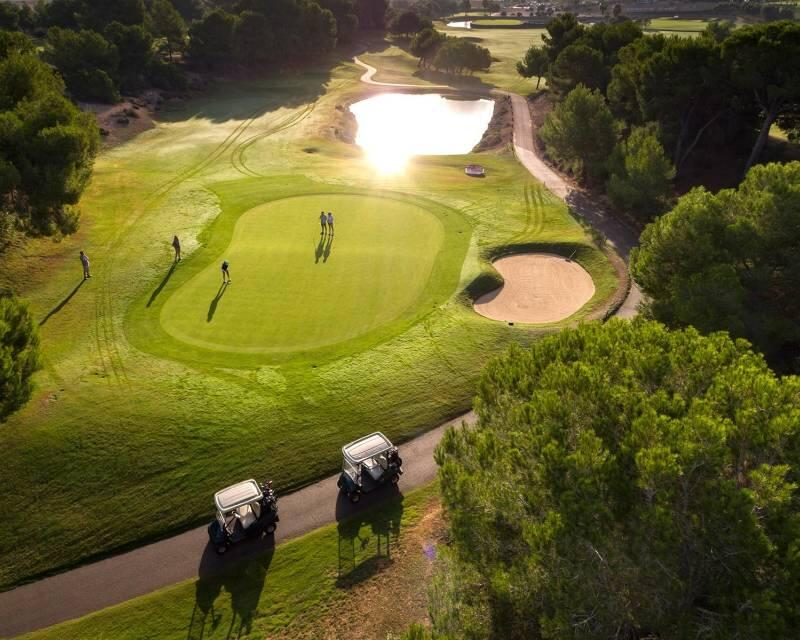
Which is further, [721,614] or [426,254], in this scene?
[426,254]

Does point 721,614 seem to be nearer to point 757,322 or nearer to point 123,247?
point 757,322

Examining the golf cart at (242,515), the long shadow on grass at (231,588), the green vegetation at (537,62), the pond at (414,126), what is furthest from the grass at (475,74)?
the long shadow on grass at (231,588)

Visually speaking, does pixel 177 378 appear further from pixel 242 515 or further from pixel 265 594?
pixel 265 594

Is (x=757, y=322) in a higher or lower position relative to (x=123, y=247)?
higher

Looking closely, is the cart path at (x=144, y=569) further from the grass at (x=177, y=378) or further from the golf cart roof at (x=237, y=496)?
the golf cart roof at (x=237, y=496)

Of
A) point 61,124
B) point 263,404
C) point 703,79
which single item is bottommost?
point 263,404

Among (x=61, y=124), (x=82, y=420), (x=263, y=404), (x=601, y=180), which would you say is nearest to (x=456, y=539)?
(x=263, y=404)
